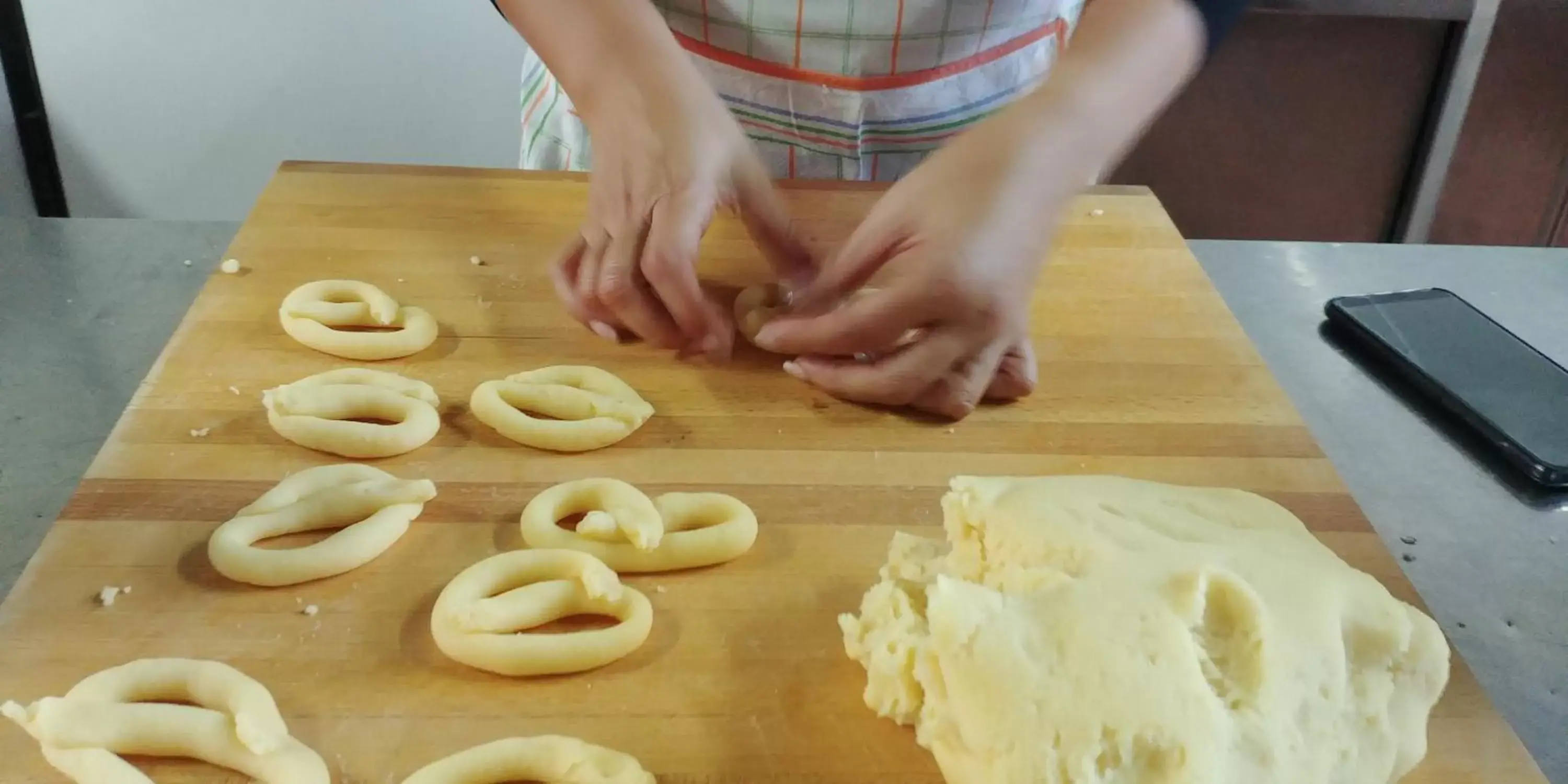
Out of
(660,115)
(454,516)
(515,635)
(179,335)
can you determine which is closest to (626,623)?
(515,635)

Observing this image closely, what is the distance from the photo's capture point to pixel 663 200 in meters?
1.10

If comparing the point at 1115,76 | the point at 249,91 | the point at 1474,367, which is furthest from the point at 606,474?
the point at 249,91

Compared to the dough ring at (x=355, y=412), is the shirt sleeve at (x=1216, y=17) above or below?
above

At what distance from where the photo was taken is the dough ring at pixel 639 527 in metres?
0.93

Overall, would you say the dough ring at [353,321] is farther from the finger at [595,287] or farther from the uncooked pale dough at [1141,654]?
the uncooked pale dough at [1141,654]

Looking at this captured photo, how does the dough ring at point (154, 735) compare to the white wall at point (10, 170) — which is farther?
the white wall at point (10, 170)

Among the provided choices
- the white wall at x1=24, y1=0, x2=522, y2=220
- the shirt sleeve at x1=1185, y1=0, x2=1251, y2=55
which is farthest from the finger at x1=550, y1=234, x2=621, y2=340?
the white wall at x1=24, y1=0, x2=522, y2=220

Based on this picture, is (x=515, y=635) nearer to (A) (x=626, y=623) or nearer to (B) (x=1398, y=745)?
(A) (x=626, y=623)

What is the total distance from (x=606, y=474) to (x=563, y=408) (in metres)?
0.09

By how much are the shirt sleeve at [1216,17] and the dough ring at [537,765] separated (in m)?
0.93

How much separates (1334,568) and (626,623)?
0.52 metres

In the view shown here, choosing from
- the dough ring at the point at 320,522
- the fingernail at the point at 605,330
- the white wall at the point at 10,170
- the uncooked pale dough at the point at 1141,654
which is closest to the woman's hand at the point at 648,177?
the fingernail at the point at 605,330

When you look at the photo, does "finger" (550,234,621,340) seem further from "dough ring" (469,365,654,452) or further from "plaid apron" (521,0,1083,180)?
"plaid apron" (521,0,1083,180)

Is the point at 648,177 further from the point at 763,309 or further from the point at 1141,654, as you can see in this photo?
the point at 1141,654
